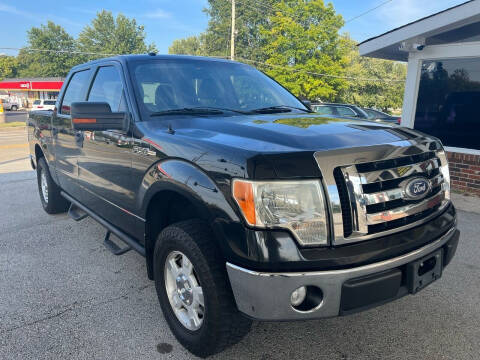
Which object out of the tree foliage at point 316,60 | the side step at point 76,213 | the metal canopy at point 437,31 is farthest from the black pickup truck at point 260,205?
the tree foliage at point 316,60

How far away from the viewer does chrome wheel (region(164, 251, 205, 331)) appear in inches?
86.5

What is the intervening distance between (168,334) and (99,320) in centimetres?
55

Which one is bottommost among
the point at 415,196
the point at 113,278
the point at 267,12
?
the point at 113,278

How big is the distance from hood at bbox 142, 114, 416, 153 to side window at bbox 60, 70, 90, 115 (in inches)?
66.5

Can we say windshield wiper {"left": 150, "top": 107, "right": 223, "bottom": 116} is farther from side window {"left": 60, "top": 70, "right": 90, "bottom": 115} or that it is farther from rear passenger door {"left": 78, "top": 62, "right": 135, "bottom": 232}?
side window {"left": 60, "top": 70, "right": 90, "bottom": 115}

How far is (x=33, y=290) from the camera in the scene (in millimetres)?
3121

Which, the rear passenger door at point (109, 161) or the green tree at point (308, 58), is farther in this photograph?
the green tree at point (308, 58)

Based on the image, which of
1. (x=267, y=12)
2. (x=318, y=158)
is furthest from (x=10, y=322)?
(x=267, y=12)

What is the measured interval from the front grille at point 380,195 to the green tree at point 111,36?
84.7 m

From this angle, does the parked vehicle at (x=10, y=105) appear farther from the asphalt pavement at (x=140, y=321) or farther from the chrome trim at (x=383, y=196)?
the chrome trim at (x=383, y=196)

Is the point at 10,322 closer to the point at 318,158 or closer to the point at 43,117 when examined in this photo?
the point at 318,158

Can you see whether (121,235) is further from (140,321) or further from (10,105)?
(10,105)

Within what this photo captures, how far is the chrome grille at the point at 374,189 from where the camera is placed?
1788 millimetres

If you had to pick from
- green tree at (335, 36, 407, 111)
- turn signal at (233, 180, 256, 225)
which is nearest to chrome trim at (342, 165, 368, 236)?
turn signal at (233, 180, 256, 225)
